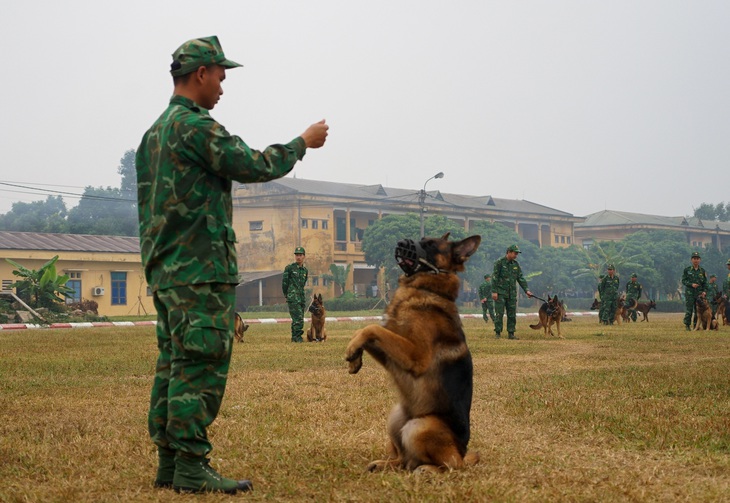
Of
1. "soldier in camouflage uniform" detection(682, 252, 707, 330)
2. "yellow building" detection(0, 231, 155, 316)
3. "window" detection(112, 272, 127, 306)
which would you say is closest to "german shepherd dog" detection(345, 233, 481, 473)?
"soldier in camouflage uniform" detection(682, 252, 707, 330)

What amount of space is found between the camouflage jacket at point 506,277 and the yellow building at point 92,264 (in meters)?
31.3

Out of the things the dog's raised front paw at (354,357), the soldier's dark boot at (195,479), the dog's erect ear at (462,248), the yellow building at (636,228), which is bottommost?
the soldier's dark boot at (195,479)

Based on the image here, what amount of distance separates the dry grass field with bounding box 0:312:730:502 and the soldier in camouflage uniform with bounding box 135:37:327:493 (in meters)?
0.42

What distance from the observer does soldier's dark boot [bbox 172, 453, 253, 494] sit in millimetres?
4660

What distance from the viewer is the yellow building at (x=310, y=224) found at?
68.9 m

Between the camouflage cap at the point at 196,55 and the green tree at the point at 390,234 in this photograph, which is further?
the green tree at the point at 390,234

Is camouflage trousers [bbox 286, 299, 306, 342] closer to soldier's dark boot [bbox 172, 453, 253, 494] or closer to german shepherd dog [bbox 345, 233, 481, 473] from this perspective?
german shepherd dog [bbox 345, 233, 481, 473]

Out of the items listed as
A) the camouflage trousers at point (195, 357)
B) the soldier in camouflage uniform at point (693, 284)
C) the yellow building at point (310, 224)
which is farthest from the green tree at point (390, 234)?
the camouflage trousers at point (195, 357)

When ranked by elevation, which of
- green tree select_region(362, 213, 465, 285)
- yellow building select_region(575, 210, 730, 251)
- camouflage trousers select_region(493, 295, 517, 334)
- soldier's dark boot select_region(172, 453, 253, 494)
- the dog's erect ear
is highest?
yellow building select_region(575, 210, 730, 251)

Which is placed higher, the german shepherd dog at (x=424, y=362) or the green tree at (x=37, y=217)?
the green tree at (x=37, y=217)

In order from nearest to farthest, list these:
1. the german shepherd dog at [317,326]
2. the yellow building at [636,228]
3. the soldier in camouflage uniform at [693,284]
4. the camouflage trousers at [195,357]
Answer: the camouflage trousers at [195,357] → the german shepherd dog at [317,326] → the soldier in camouflage uniform at [693,284] → the yellow building at [636,228]

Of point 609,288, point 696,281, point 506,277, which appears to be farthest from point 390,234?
point 506,277

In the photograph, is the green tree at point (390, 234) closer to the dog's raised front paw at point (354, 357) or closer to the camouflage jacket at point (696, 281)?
the camouflage jacket at point (696, 281)

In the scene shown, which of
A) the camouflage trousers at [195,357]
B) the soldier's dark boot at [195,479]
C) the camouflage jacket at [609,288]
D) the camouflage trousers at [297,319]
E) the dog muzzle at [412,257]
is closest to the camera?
the camouflage trousers at [195,357]
